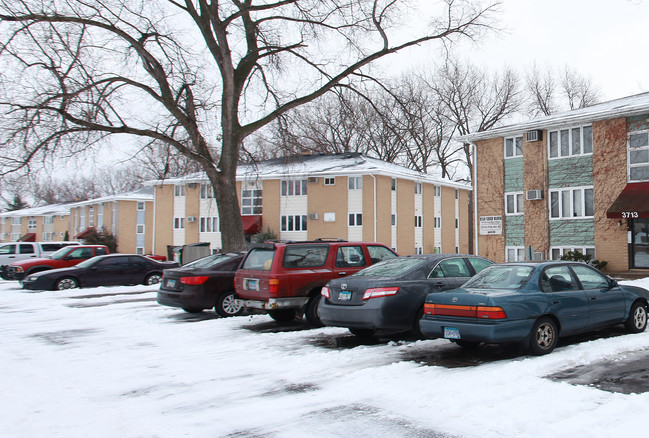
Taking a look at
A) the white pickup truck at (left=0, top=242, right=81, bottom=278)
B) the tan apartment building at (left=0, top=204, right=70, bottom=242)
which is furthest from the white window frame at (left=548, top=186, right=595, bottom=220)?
the tan apartment building at (left=0, top=204, right=70, bottom=242)

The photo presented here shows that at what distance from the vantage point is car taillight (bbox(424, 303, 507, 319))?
771 centimetres

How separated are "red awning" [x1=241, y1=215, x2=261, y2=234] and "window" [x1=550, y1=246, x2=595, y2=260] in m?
21.6

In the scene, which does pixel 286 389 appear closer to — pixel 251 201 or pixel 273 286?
pixel 273 286

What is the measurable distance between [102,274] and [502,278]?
16.4 meters

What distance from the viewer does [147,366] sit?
8.38 m

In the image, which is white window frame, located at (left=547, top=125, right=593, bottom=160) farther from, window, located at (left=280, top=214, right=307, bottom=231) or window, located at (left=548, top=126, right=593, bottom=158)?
window, located at (left=280, top=214, right=307, bottom=231)

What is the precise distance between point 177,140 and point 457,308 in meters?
16.7

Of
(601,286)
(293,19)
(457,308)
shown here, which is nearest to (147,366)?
(457,308)

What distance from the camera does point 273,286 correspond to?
11.0 metres

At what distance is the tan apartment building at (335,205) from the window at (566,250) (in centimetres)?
1415

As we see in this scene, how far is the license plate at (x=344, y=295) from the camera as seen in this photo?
9.41 metres

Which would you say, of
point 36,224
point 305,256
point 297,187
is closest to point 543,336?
point 305,256

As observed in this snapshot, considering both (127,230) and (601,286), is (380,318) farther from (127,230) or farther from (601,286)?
(127,230)

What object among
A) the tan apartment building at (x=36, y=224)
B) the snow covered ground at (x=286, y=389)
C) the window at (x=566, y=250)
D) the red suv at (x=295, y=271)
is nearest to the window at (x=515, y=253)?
the window at (x=566, y=250)
